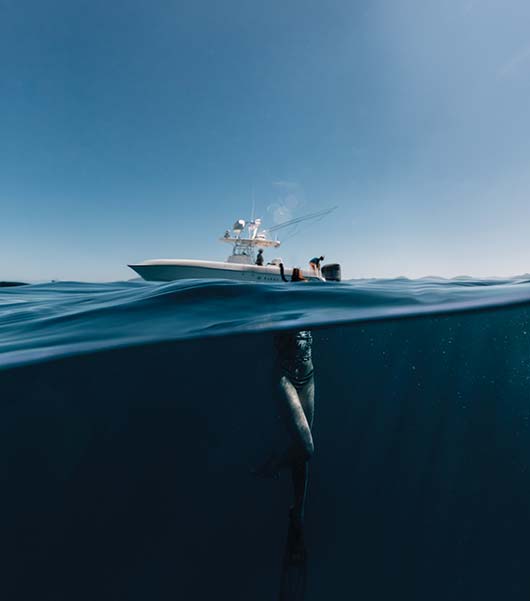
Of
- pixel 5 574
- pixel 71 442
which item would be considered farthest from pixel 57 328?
pixel 71 442

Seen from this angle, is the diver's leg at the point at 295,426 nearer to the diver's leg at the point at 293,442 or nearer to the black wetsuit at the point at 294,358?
the diver's leg at the point at 293,442

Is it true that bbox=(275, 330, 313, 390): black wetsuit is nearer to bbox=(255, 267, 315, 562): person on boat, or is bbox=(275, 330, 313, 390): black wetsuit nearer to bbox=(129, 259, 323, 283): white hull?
bbox=(255, 267, 315, 562): person on boat

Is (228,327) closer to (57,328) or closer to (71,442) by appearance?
(57,328)

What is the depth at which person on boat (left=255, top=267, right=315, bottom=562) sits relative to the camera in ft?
14.0

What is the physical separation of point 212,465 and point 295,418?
32.4ft

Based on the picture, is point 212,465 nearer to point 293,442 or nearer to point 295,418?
point 293,442

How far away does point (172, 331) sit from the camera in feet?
15.2

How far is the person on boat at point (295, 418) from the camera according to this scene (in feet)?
14.0

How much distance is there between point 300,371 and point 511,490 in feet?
46.2

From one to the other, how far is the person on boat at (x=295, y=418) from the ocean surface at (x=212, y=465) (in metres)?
0.38

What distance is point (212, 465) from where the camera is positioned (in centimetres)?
1198

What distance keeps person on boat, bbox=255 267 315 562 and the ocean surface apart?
38cm

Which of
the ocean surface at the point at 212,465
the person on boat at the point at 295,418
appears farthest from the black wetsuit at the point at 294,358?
the ocean surface at the point at 212,465

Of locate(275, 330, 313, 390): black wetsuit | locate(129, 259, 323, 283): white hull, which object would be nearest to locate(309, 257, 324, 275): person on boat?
locate(275, 330, 313, 390): black wetsuit
